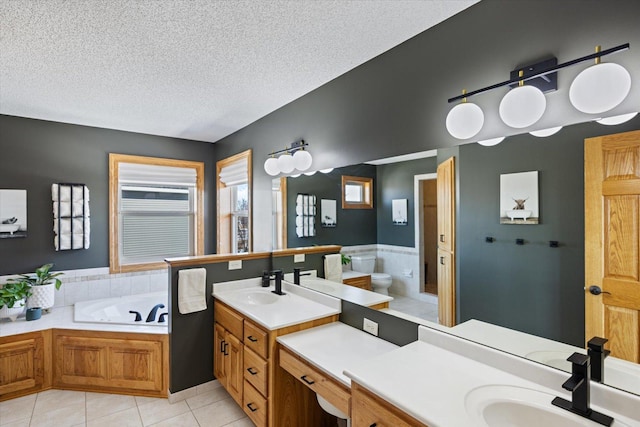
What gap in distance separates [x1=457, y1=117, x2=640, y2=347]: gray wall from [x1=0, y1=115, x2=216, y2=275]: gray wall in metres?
3.91

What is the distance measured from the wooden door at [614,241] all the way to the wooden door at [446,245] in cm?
54

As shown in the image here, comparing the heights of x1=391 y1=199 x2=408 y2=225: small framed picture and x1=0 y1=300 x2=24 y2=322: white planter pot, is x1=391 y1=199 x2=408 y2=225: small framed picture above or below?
above

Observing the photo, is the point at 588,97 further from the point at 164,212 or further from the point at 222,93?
the point at 164,212

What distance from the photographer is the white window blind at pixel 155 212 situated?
157 inches

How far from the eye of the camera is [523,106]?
136 cm

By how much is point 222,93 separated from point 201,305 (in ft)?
5.88

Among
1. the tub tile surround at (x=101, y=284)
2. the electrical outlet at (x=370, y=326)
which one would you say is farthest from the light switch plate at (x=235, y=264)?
the tub tile surround at (x=101, y=284)

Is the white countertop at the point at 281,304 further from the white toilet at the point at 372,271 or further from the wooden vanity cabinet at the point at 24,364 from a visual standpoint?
the wooden vanity cabinet at the point at 24,364

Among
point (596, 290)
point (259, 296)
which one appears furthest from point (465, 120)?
point (259, 296)

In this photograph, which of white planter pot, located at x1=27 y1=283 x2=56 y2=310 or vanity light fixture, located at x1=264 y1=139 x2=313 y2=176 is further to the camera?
white planter pot, located at x1=27 y1=283 x2=56 y2=310

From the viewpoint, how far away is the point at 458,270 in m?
1.64

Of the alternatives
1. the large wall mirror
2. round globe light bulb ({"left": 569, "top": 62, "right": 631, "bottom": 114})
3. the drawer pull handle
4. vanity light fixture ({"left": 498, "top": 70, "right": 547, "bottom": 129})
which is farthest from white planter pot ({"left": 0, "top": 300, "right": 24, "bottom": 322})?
round globe light bulb ({"left": 569, "top": 62, "right": 631, "bottom": 114})

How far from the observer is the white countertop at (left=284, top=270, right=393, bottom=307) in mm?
2005

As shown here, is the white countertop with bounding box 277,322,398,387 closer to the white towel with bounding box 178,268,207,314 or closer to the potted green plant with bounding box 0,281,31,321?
the white towel with bounding box 178,268,207,314
